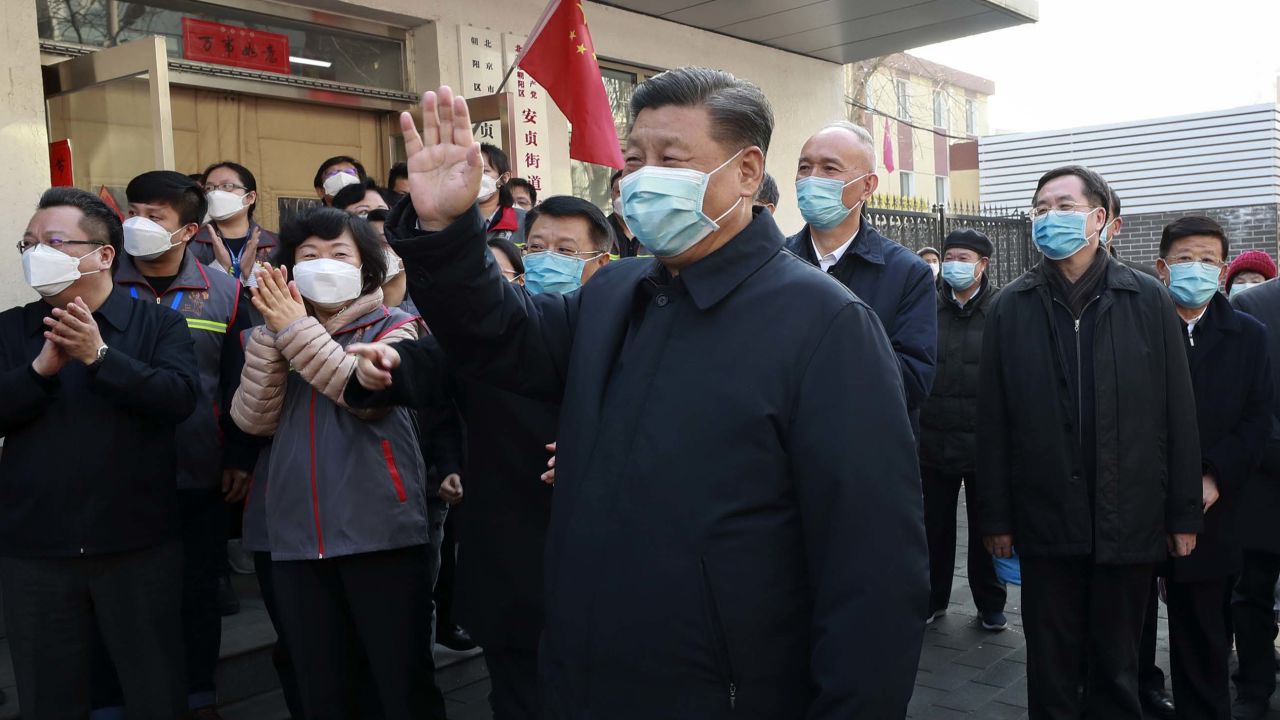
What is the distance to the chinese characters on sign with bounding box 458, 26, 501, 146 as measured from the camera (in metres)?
7.99

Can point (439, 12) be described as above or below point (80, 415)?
above

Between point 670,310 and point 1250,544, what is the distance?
3.86 meters

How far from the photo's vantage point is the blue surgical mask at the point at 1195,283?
15.2 ft

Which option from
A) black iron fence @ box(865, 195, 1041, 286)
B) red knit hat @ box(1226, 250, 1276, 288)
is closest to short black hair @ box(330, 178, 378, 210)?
red knit hat @ box(1226, 250, 1276, 288)

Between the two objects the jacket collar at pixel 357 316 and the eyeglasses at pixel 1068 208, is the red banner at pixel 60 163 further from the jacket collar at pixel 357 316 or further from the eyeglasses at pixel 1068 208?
the eyeglasses at pixel 1068 208

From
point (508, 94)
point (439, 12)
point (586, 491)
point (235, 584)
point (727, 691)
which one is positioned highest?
point (439, 12)

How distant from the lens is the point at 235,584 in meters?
5.90

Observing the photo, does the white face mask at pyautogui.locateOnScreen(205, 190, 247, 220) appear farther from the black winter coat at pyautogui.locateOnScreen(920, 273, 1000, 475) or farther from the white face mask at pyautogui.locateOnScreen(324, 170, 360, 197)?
the black winter coat at pyautogui.locateOnScreen(920, 273, 1000, 475)

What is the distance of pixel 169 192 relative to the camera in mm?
4512

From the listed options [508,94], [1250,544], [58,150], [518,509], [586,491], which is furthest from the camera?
[508,94]

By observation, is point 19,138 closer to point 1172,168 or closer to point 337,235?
point 337,235

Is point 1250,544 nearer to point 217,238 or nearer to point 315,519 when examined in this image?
point 315,519

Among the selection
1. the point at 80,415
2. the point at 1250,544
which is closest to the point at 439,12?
the point at 80,415

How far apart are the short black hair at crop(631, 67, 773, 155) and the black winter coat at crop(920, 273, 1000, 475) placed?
152 inches
